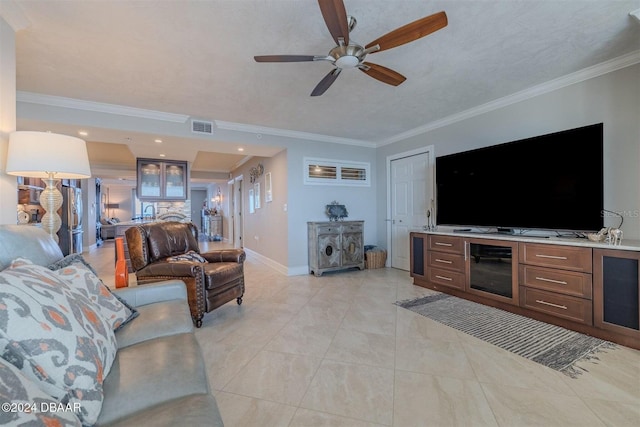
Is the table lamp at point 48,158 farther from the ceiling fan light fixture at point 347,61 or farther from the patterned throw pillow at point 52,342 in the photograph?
the ceiling fan light fixture at point 347,61

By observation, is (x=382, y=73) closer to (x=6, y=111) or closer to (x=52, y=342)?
(x=52, y=342)

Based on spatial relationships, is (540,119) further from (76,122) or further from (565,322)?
(76,122)

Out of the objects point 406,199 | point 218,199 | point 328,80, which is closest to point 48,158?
point 328,80

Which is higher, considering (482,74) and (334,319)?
(482,74)

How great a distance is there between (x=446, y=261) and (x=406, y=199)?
1.55 metres

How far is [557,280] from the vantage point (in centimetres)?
247

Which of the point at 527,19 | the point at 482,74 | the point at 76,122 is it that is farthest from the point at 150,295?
the point at 482,74

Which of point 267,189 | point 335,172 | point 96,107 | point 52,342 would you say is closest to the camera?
point 52,342

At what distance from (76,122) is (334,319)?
379 centimetres

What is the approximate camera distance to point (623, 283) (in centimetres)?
212

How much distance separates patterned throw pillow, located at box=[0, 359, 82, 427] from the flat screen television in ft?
11.7

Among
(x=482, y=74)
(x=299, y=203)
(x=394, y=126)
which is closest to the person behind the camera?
(x=482, y=74)

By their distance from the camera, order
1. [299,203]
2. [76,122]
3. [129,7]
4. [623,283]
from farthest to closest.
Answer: [299,203] < [76,122] < [623,283] < [129,7]

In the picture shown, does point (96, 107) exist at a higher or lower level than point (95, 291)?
higher
